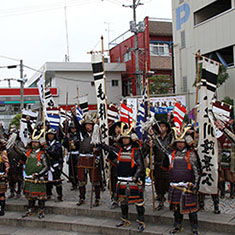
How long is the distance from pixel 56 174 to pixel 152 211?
8.57 feet

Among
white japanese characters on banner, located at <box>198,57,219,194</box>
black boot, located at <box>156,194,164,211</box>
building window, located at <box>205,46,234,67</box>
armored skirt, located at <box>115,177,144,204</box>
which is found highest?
building window, located at <box>205,46,234,67</box>

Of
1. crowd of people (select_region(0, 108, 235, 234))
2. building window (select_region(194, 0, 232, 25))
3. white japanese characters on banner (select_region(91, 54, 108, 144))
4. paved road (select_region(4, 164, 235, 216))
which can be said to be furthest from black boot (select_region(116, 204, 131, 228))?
building window (select_region(194, 0, 232, 25))

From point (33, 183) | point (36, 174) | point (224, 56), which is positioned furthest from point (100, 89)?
point (224, 56)

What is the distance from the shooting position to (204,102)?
619cm

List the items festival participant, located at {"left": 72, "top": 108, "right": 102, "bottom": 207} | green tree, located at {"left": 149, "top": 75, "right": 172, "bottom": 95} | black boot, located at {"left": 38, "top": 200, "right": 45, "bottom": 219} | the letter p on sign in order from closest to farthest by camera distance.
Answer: black boot, located at {"left": 38, "top": 200, "right": 45, "bottom": 219} → festival participant, located at {"left": 72, "top": 108, "right": 102, "bottom": 207} → the letter p on sign → green tree, located at {"left": 149, "top": 75, "right": 172, "bottom": 95}

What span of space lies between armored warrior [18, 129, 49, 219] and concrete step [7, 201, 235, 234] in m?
0.52

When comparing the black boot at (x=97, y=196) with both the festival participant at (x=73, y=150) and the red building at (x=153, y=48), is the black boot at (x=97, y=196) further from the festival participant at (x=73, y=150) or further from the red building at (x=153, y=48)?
the red building at (x=153, y=48)

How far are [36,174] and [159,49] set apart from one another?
1052 inches

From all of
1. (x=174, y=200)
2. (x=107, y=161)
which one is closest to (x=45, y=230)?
(x=107, y=161)

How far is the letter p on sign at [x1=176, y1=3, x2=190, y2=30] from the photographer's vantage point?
2370 centimetres

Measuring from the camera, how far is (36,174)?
23.5ft

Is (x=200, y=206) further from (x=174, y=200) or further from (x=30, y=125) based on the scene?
(x=30, y=125)

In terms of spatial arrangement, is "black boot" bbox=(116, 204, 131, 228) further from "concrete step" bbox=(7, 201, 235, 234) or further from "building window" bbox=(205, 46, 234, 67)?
"building window" bbox=(205, 46, 234, 67)

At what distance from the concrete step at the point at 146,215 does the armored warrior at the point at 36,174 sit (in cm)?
52
